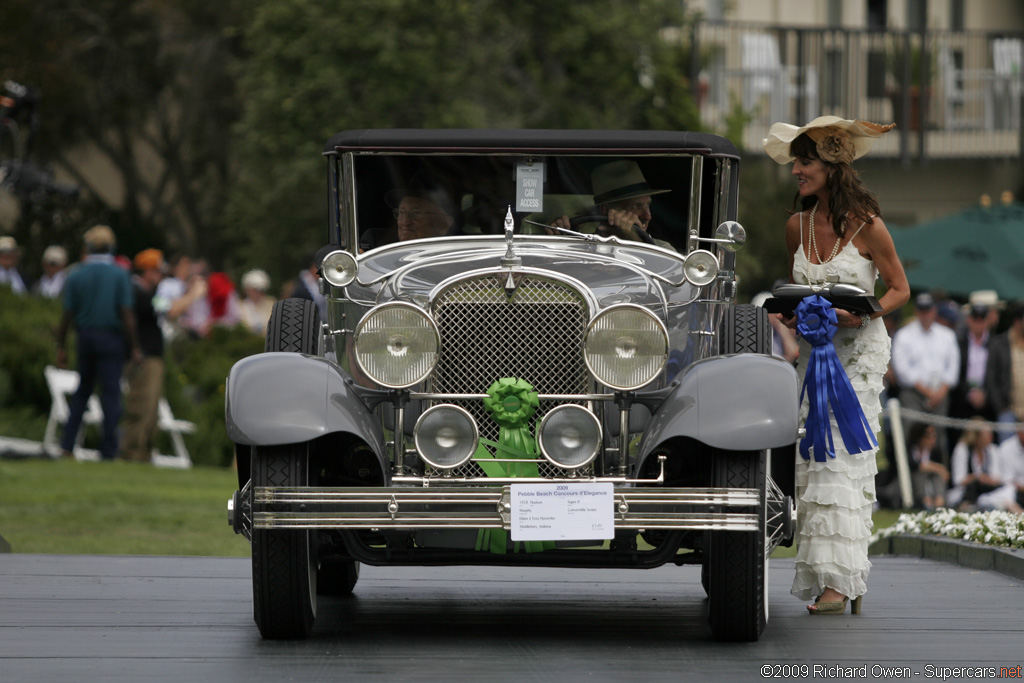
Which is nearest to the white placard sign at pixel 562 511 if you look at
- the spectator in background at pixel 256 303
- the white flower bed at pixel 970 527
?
the white flower bed at pixel 970 527

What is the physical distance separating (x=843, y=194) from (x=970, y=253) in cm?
1132

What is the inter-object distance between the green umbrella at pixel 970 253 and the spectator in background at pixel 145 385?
8.05 metres

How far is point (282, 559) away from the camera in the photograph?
18.6 feet

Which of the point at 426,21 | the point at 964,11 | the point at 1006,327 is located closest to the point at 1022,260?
the point at 1006,327

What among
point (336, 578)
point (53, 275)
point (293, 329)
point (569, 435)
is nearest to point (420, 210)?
point (293, 329)

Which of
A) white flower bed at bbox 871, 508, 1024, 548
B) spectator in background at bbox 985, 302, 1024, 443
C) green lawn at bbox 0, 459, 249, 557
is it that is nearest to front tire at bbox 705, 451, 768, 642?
white flower bed at bbox 871, 508, 1024, 548

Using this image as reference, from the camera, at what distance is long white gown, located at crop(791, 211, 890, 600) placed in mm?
6508

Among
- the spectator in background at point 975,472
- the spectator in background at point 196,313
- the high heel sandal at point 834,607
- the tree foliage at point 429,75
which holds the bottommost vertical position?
the spectator in background at point 975,472

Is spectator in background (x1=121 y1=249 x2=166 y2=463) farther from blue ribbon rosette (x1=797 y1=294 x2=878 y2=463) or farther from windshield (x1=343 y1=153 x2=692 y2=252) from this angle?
blue ribbon rosette (x1=797 y1=294 x2=878 y2=463)

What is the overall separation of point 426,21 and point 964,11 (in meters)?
15.1

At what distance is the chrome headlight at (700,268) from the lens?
6.28 metres

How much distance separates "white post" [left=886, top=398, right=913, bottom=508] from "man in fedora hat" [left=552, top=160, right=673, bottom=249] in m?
7.64

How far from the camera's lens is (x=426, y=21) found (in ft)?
75.6

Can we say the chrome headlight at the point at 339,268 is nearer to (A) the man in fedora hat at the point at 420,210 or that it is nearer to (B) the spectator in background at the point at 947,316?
(A) the man in fedora hat at the point at 420,210
